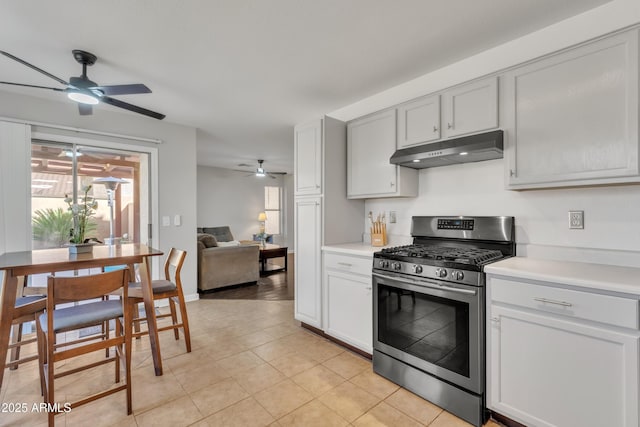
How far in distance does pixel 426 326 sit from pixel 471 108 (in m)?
1.57

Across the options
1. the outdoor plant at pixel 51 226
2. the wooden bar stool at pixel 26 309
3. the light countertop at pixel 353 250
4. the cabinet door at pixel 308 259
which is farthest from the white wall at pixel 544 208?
the outdoor plant at pixel 51 226

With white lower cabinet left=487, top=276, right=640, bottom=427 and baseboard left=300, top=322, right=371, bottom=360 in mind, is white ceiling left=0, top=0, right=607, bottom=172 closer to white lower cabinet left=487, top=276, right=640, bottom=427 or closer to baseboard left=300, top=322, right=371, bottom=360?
white lower cabinet left=487, top=276, right=640, bottom=427

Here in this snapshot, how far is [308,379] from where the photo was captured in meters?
2.17

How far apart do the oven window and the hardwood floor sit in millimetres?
2330

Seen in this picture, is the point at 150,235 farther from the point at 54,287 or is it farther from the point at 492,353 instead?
the point at 492,353

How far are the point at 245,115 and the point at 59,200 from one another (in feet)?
7.54

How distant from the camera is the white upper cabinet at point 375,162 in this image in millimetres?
2604

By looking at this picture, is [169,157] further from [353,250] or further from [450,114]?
[450,114]

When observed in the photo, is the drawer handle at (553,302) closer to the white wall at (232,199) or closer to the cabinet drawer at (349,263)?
the cabinet drawer at (349,263)

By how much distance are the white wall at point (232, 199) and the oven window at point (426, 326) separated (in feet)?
20.2

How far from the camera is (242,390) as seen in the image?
2.03m

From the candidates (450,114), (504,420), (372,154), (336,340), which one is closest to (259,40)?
(372,154)

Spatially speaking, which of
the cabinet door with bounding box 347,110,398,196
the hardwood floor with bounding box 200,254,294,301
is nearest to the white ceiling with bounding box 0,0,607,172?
the cabinet door with bounding box 347,110,398,196

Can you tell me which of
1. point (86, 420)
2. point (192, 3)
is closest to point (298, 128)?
point (192, 3)
